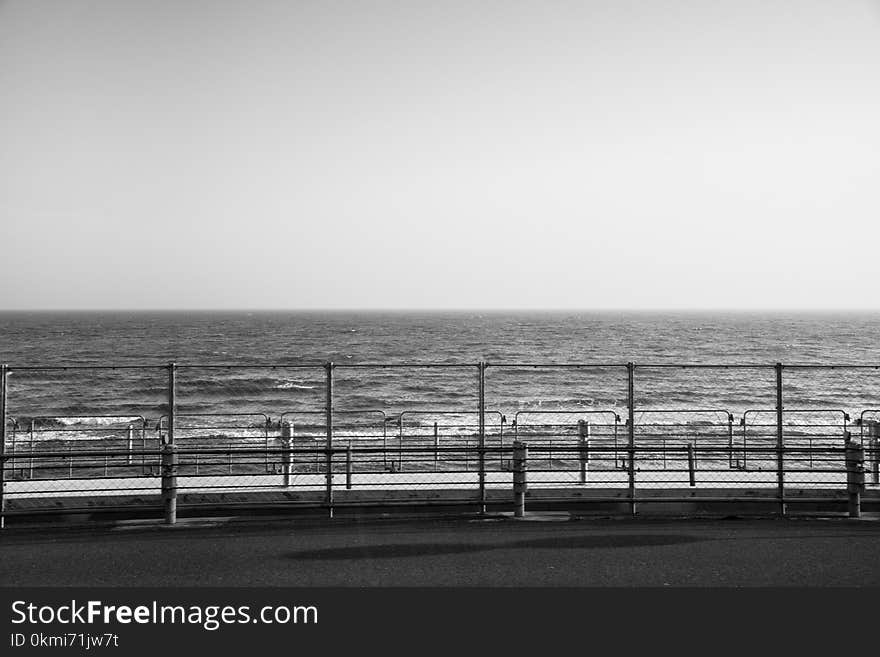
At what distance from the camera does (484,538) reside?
1009 centimetres

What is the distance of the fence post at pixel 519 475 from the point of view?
11.2m

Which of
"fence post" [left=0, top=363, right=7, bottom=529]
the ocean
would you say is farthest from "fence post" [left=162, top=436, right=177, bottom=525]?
the ocean

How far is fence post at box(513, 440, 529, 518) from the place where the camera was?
439 inches

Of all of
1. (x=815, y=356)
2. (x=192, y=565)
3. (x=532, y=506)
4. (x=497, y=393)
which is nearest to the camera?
(x=192, y=565)

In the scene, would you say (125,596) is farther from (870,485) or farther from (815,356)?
(815,356)

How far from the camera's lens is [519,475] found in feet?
37.3

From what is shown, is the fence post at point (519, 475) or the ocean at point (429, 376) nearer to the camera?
the fence post at point (519, 475)

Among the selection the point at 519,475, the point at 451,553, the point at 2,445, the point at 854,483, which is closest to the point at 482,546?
the point at 451,553

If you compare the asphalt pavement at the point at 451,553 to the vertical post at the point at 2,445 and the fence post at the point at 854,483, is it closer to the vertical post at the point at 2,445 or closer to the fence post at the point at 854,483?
the fence post at the point at 854,483

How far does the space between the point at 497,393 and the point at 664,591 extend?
1809 inches

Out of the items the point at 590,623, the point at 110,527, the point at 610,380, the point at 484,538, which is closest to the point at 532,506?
the point at 484,538

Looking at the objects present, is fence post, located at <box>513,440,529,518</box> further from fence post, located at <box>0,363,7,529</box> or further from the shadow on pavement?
fence post, located at <box>0,363,7,529</box>

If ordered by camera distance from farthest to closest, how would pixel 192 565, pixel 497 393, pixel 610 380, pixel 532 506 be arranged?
1. pixel 610 380
2. pixel 497 393
3. pixel 532 506
4. pixel 192 565

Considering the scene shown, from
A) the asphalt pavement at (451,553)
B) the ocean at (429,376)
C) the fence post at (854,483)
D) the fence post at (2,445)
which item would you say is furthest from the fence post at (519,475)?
the ocean at (429,376)
